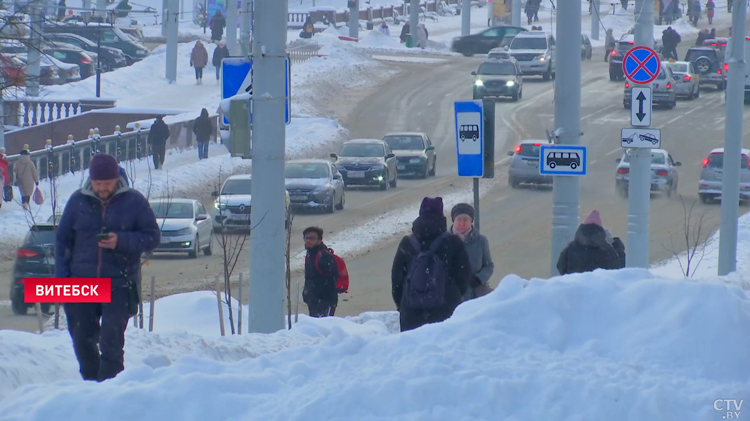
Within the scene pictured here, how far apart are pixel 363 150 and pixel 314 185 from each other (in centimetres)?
488

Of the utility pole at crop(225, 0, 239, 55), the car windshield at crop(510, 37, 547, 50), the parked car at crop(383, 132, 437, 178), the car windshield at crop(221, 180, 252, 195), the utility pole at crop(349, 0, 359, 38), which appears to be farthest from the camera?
the utility pole at crop(349, 0, 359, 38)

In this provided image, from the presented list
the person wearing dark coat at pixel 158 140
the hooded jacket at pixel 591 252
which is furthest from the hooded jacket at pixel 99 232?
the person wearing dark coat at pixel 158 140

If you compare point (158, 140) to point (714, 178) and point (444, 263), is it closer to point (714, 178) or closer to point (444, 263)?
point (714, 178)

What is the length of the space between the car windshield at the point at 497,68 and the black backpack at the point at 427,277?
36.8m

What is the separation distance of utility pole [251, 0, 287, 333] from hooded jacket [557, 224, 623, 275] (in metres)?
2.64

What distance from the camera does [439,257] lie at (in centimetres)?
812

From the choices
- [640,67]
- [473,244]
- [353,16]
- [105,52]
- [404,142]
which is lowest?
[473,244]

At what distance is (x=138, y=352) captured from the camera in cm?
895

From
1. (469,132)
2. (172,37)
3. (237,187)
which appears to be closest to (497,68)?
(172,37)

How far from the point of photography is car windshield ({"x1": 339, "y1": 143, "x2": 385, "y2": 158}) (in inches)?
1230

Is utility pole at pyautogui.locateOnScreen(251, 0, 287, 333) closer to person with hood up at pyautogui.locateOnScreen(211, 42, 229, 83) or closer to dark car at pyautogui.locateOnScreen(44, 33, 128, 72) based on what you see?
person with hood up at pyautogui.locateOnScreen(211, 42, 229, 83)

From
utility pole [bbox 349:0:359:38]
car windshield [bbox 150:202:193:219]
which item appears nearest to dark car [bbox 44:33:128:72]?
utility pole [bbox 349:0:359:38]

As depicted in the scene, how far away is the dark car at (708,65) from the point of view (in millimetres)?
48531

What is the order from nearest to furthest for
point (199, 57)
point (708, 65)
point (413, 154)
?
point (413, 154), point (199, 57), point (708, 65)
